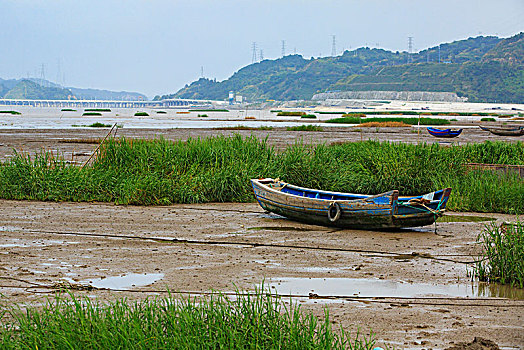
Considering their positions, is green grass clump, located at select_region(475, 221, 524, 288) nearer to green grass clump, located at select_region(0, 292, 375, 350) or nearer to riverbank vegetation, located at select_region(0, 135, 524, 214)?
green grass clump, located at select_region(0, 292, 375, 350)

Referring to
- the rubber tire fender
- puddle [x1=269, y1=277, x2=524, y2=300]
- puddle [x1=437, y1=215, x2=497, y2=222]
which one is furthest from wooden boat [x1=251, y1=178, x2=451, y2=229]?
puddle [x1=269, y1=277, x2=524, y2=300]

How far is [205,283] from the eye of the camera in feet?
24.4

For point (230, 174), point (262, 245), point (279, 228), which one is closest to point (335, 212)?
point (279, 228)

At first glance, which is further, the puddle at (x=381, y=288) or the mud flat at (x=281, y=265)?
the puddle at (x=381, y=288)

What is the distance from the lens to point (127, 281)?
7.52 meters

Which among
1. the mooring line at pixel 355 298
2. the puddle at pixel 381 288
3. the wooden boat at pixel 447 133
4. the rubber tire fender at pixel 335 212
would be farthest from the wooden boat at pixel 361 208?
the wooden boat at pixel 447 133

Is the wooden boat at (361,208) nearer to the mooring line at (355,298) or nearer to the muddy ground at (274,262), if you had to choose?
the muddy ground at (274,262)

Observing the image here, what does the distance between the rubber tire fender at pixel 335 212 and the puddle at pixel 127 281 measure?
12.9ft

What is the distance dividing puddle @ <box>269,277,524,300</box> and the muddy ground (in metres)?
0.02

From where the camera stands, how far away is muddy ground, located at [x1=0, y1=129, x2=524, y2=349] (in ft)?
20.7

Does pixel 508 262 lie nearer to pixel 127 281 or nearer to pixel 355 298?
pixel 355 298

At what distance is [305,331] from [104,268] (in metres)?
4.14

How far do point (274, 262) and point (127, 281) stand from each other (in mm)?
2151

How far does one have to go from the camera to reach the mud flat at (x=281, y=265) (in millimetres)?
6352
